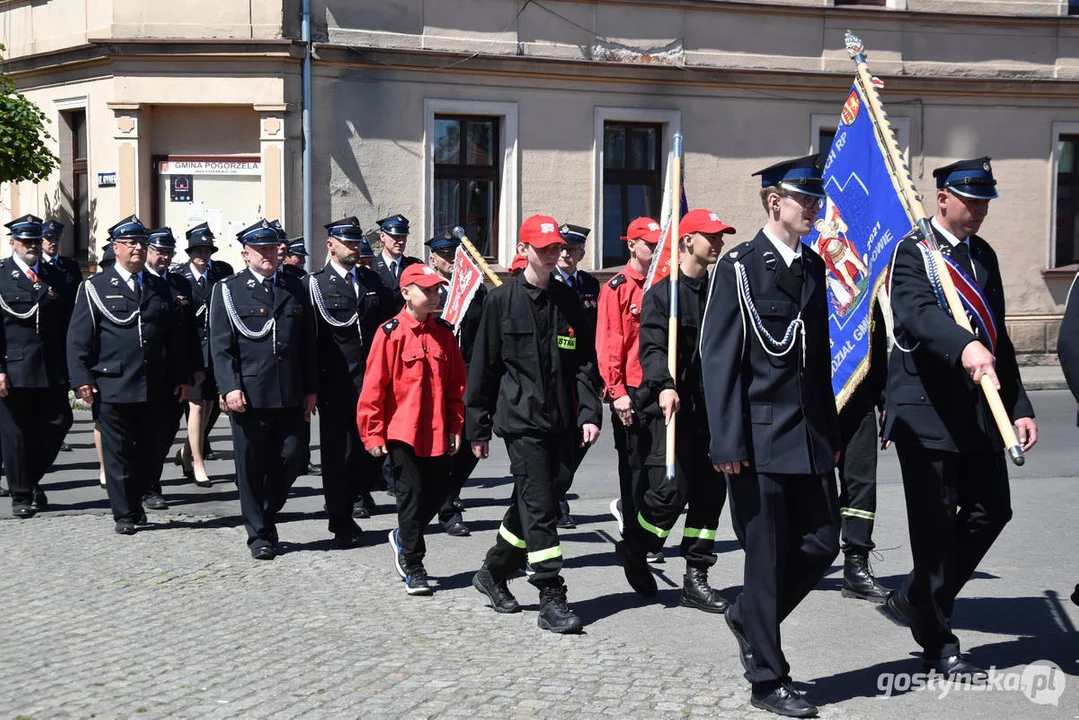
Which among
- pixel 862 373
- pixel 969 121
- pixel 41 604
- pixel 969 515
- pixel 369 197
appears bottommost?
pixel 41 604

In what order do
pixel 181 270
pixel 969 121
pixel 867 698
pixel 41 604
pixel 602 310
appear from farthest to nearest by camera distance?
pixel 969 121, pixel 181 270, pixel 602 310, pixel 41 604, pixel 867 698

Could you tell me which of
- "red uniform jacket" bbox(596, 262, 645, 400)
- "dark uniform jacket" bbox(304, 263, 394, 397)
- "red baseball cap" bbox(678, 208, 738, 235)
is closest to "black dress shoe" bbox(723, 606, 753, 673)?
"red baseball cap" bbox(678, 208, 738, 235)

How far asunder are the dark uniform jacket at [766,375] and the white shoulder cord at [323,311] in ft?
15.2

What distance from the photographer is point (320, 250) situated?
19.8m

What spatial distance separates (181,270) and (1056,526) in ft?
24.4

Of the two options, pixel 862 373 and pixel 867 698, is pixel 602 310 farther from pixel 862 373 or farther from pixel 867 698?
pixel 867 698

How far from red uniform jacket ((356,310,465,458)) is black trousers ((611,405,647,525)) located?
0.94 metres

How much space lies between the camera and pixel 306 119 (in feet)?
63.2

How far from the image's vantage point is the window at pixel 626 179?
2120 cm

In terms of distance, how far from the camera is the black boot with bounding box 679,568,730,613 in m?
7.29

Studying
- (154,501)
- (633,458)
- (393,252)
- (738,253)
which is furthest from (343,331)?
(738,253)

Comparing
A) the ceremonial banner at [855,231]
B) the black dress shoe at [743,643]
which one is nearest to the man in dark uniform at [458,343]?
the ceremonial banner at [855,231]

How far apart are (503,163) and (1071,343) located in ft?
49.1

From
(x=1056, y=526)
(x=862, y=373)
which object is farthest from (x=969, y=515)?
(x=1056, y=526)
